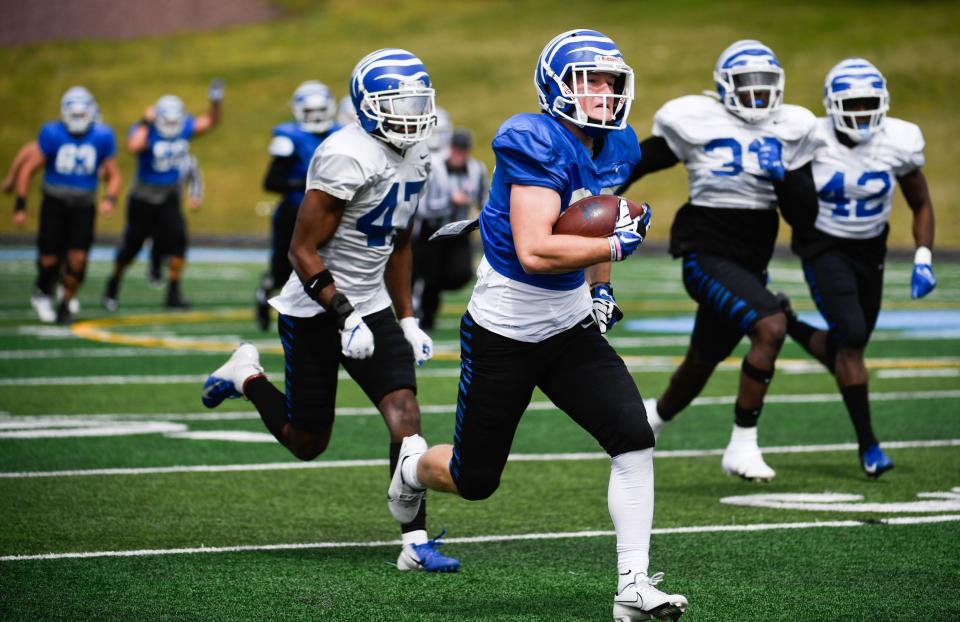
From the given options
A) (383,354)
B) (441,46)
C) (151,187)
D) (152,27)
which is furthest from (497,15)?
(383,354)

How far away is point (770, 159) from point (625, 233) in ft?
9.23

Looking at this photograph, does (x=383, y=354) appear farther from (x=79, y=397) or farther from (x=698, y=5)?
(x=698, y=5)

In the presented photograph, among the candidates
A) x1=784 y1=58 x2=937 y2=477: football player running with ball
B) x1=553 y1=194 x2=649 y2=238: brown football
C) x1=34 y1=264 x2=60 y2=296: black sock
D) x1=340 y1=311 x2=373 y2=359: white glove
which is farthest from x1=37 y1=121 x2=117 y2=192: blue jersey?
x1=553 y1=194 x2=649 y2=238: brown football

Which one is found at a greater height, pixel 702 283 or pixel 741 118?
pixel 741 118

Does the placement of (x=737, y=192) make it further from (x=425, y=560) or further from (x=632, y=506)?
(x=632, y=506)

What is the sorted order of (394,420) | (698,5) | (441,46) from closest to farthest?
(394,420)
(441,46)
(698,5)

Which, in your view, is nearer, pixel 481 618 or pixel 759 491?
pixel 481 618

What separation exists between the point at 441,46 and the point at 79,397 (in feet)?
133

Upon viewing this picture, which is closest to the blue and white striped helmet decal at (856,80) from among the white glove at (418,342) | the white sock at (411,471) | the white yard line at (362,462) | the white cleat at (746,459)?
the white cleat at (746,459)

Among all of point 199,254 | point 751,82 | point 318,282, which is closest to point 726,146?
point 751,82

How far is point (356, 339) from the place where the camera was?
208 inches

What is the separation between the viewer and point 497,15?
55.1m

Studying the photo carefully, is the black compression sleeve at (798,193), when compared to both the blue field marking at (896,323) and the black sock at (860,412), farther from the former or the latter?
the blue field marking at (896,323)

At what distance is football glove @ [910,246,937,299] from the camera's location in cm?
727
